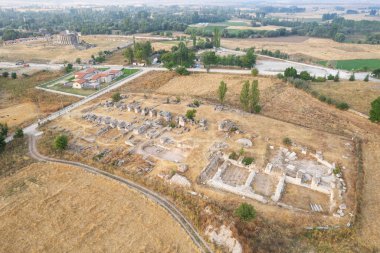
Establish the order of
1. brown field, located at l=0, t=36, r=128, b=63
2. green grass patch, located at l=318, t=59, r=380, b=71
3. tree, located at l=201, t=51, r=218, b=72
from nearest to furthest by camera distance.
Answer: tree, located at l=201, t=51, r=218, b=72, green grass patch, located at l=318, t=59, r=380, b=71, brown field, located at l=0, t=36, r=128, b=63

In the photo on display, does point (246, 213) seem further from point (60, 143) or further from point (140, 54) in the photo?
point (140, 54)

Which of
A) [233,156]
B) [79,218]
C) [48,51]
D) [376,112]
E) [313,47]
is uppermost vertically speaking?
[48,51]

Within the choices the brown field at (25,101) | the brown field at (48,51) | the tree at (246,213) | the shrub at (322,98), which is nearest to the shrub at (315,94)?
the shrub at (322,98)

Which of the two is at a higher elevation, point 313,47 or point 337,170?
point 313,47

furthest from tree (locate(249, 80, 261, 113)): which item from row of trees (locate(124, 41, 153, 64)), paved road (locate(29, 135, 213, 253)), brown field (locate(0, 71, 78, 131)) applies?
row of trees (locate(124, 41, 153, 64))

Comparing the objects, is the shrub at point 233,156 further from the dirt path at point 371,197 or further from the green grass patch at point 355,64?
the green grass patch at point 355,64

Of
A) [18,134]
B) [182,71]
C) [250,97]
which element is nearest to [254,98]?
[250,97]

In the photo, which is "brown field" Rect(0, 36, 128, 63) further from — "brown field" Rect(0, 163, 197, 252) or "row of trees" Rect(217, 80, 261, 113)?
"brown field" Rect(0, 163, 197, 252)
